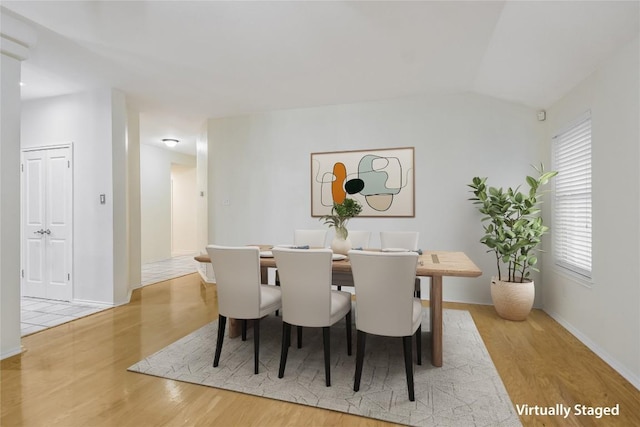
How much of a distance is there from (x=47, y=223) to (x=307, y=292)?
4.02 metres

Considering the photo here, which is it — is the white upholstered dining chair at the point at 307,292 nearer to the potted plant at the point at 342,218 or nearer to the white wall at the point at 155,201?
the potted plant at the point at 342,218

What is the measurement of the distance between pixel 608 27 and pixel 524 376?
8.15 feet

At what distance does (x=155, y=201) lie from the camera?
7.38 metres

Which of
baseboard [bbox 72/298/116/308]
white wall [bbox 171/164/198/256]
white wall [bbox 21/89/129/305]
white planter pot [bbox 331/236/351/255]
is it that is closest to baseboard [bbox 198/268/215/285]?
white wall [bbox 21/89/129/305]

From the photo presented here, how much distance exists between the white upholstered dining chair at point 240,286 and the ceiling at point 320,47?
1.79 meters

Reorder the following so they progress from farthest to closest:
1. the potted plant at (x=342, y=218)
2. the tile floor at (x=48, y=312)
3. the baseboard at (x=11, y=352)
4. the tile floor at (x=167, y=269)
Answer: the tile floor at (x=167, y=269), the tile floor at (x=48, y=312), the potted plant at (x=342, y=218), the baseboard at (x=11, y=352)

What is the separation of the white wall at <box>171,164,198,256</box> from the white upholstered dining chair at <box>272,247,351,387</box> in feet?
23.9

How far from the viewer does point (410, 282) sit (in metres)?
1.95

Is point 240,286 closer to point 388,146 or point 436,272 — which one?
point 436,272

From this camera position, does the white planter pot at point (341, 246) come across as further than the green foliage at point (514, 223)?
No

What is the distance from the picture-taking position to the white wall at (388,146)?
3.90 m

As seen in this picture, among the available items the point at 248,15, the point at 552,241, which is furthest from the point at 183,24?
the point at 552,241

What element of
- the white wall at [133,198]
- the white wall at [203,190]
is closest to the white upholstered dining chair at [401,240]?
the white wall at [203,190]

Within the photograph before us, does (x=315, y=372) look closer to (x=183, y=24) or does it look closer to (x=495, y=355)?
(x=495, y=355)
